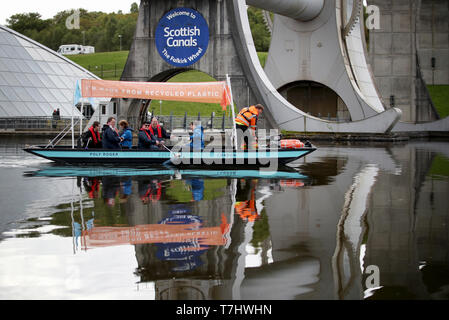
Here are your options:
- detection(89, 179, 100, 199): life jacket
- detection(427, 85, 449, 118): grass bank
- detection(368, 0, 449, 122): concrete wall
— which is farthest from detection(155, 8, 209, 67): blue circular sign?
detection(427, 85, 449, 118): grass bank

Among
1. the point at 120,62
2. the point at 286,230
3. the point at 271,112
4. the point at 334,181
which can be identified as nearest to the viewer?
the point at 286,230

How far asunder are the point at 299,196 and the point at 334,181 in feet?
12.3

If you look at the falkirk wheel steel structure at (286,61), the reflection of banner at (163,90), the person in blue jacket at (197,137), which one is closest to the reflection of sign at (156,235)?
the person in blue jacket at (197,137)

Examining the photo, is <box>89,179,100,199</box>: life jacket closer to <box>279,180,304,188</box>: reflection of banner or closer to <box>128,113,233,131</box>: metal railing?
<box>279,180,304,188</box>: reflection of banner

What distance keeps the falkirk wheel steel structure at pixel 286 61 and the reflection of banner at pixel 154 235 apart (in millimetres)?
28556

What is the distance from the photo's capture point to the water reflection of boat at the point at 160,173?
20.7 metres

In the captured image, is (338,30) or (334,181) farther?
(338,30)

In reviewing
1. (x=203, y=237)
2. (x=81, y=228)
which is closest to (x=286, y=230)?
(x=203, y=237)

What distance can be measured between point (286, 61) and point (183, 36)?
42.3ft

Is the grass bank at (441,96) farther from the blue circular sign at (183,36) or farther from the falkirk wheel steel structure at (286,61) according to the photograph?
the blue circular sign at (183,36)
